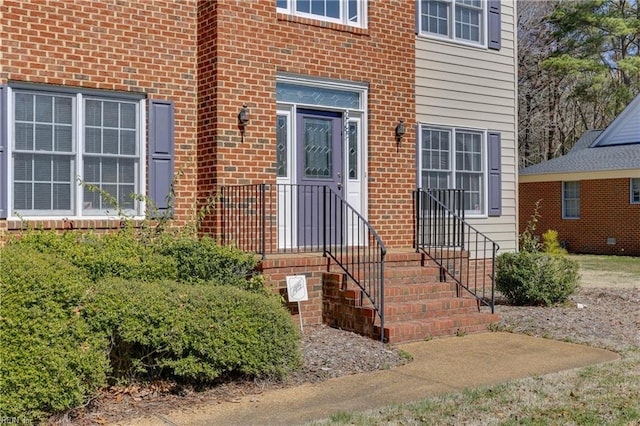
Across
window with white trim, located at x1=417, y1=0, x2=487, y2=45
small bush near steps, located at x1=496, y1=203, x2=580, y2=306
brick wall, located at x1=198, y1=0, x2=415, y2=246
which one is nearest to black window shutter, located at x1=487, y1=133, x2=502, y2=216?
window with white trim, located at x1=417, y1=0, x2=487, y2=45

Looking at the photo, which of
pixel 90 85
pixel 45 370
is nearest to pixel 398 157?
pixel 90 85

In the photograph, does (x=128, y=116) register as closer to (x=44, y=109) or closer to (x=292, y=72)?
(x=44, y=109)

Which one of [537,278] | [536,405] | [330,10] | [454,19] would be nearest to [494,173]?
[454,19]

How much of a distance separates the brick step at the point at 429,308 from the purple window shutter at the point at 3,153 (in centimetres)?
451

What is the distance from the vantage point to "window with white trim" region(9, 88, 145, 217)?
331 inches

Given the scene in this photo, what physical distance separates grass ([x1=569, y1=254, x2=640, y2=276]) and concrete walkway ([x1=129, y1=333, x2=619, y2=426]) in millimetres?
10142

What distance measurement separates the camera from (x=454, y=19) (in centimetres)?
1286

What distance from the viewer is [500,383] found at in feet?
21.4

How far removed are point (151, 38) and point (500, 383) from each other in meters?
6.05

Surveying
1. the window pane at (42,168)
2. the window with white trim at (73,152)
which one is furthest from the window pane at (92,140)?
the window pane at (42,168)

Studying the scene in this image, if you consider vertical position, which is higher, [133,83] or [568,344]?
[133,83]

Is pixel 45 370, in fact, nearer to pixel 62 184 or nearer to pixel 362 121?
pixel 62 184

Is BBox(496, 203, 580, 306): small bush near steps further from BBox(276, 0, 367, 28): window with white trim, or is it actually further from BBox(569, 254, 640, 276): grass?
BBox(569, 254, 640, 276): grass

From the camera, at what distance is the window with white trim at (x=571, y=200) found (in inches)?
1024
